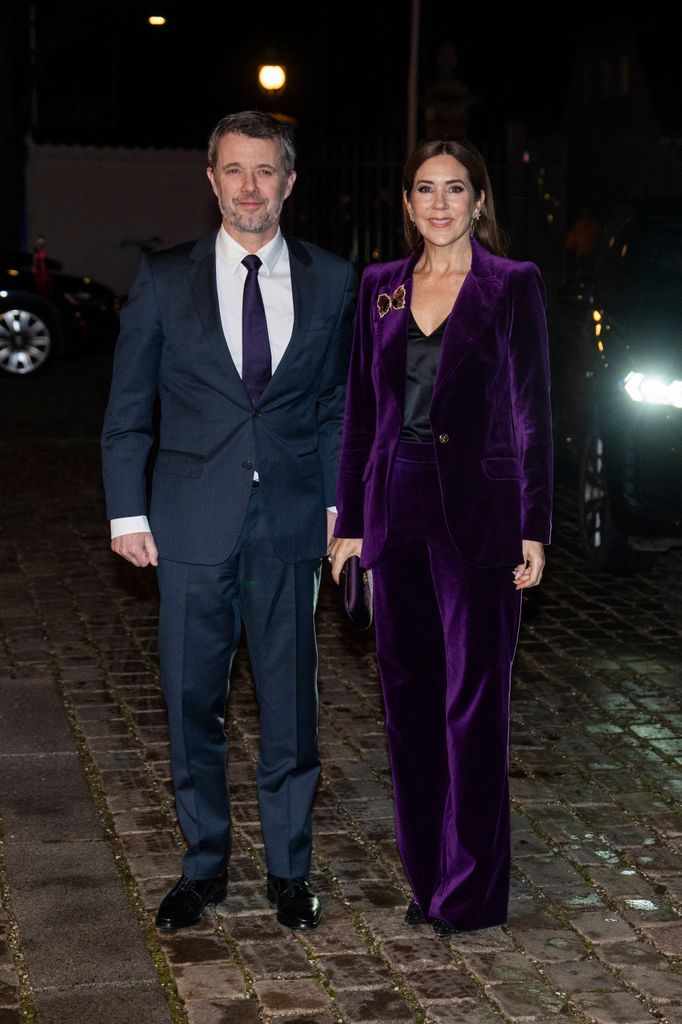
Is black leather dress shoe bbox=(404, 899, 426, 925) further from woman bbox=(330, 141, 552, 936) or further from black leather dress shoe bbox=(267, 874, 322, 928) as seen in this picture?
black leather dress shoe bbox=(267, 874, 322, 928)

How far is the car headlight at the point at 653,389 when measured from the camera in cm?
830

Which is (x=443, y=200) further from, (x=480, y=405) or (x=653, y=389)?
(x=653, y=389)

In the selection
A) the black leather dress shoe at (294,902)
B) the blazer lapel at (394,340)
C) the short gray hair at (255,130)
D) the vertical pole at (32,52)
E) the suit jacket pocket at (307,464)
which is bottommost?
the black leather dress shoe at (294,902)

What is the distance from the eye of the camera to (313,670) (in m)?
4.73

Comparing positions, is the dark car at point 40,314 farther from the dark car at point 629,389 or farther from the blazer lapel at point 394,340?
the blazer lapel at point 394,340

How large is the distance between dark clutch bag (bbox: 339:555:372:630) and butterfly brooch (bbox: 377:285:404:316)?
670 millimetres

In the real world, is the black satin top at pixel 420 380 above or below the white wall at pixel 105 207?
below

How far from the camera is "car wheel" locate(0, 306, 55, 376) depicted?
20.8 metres

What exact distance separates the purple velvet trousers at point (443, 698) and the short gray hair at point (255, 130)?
0.82 metres

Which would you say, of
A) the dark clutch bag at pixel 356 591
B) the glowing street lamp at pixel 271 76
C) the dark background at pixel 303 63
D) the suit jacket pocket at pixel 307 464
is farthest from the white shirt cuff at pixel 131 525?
the dark background at pixel 303 63

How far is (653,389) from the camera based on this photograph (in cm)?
852

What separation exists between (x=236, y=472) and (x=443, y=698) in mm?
834

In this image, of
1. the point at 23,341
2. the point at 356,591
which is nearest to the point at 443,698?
the point at 356,591

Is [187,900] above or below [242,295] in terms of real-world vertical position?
below
